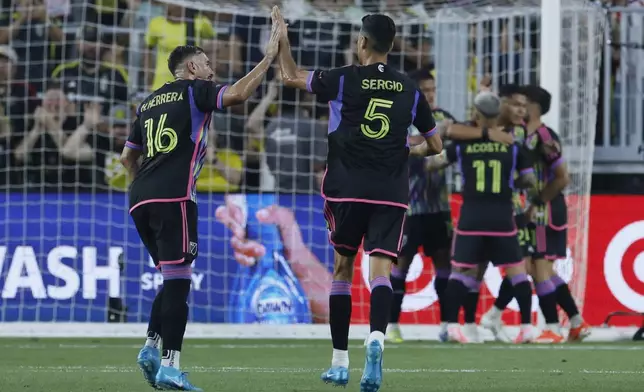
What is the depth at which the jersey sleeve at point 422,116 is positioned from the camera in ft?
22.2

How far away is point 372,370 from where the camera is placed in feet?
19.4

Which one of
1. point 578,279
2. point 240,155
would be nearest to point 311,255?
point 240,155

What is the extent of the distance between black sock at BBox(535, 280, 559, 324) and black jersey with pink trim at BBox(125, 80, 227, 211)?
520cm

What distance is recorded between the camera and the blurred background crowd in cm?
1329

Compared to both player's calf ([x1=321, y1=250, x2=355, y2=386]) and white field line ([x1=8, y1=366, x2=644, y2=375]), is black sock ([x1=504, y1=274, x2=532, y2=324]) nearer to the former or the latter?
white field line ([x1=8, y1=366, x2=644, y2=375])

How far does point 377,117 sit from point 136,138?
120cm

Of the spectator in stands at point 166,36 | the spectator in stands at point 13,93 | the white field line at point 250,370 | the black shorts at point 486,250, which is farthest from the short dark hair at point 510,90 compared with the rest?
the spectator in stands at point 13,93

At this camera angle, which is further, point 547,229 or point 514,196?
point 547,229

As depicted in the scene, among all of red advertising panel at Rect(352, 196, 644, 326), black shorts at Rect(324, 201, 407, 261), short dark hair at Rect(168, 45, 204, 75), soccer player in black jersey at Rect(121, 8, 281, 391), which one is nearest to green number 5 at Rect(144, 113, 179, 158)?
soccer player in black jersey at Rect(121, 8, 281, 391)

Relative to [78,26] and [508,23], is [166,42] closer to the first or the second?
[78,26]

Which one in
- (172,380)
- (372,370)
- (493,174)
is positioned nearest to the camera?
(372,370)

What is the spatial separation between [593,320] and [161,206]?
22.7 ft

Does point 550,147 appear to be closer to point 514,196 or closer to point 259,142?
point 514,196

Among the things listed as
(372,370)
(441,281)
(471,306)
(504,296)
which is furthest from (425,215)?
(372,370)
